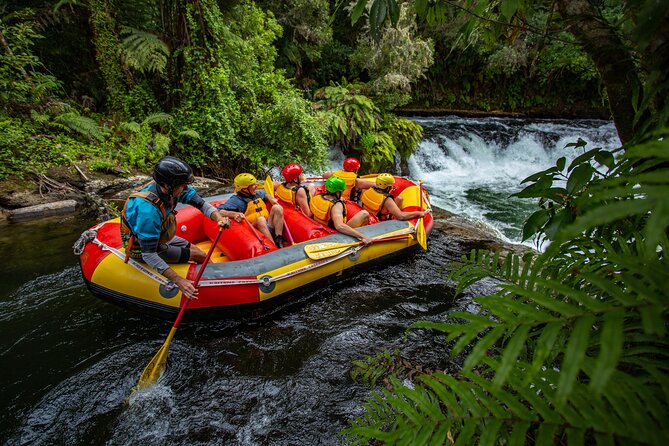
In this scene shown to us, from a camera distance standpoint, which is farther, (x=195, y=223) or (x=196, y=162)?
(x=196, y=162)

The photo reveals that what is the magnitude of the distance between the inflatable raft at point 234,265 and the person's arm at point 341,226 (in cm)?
10

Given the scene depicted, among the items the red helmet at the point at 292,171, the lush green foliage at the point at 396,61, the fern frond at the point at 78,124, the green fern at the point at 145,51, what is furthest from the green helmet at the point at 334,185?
the lush green foliage at the point at 396,61

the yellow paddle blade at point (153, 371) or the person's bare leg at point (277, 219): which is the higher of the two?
the person's bare leg at point (277, 219)

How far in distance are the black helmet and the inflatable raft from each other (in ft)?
3.48

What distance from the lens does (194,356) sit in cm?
361

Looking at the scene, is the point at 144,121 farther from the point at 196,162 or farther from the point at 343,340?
the point at 343,340

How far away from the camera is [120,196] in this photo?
23.9ft

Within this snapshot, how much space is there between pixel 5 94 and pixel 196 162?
4318mm

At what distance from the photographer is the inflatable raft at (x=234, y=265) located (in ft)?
12.4

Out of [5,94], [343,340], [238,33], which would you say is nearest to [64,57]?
[5,94]

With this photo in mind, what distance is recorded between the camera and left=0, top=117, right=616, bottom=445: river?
2838 millimetres

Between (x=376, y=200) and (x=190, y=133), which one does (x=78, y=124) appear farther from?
(x=376, y=200)

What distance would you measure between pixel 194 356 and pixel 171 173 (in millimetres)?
1916

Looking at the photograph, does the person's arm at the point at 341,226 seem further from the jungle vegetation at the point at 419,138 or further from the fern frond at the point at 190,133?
the fern frond at the point at 190,133
